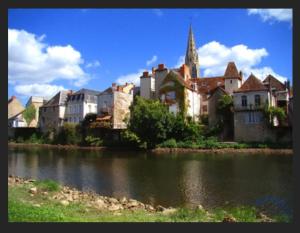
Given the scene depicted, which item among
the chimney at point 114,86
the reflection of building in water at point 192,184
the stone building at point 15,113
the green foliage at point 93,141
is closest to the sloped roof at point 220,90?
the chimney at point 114,86

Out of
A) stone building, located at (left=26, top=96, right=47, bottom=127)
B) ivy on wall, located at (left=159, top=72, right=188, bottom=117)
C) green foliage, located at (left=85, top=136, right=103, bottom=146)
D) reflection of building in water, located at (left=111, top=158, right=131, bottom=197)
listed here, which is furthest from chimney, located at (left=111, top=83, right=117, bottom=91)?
reflection of building in water, located at (left=111, top=158, right=131, bottom=197)

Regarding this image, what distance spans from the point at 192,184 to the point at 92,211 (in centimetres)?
902

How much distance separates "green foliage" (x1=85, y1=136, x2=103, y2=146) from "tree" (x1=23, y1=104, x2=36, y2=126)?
1130 inches

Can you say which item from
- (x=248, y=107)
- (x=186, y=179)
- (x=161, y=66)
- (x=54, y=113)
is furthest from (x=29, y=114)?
(x=186, y=179)

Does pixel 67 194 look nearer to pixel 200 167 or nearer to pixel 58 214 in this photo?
pixel 58 214

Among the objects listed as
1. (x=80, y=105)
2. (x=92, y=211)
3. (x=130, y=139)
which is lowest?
(x=92, y=211)

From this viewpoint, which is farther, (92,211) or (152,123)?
(152,123)

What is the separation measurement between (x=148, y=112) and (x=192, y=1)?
3323 centimetres

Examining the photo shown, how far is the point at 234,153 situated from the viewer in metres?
37.0

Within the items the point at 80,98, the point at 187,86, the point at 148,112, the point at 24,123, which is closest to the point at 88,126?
the point at 80,98

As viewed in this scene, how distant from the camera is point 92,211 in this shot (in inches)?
499

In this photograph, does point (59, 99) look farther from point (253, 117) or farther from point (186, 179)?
point (186, 179)

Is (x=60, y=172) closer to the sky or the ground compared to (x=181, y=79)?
closer to the ground

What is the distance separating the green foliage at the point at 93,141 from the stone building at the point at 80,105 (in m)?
8.36
